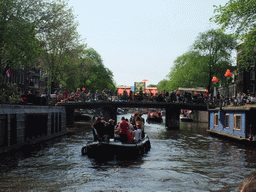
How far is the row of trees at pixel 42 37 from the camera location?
2430 cm

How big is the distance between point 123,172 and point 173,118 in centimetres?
3140

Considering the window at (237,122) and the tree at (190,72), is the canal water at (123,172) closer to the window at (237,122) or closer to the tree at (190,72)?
the window at (237,122)

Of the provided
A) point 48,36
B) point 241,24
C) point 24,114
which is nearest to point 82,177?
point 24,114

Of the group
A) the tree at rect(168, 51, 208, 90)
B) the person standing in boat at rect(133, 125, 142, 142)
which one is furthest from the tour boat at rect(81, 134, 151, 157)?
the tree at rect(168, 51, 208, 90)

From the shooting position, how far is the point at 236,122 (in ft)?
84.7

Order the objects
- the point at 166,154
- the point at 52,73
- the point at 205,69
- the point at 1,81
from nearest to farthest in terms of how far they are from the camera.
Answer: the point at 166,154, the point at 1,81, the point at 52,73, the point at 205,69

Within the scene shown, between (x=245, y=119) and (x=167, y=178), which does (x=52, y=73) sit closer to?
(x=245, y=119)

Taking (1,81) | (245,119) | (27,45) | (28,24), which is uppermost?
(28,24)

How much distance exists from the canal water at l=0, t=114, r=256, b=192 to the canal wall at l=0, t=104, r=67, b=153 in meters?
1.16

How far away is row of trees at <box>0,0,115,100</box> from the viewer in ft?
79.7

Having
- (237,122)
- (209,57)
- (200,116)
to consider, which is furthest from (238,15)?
(200,116)

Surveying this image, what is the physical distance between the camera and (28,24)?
2520 cm

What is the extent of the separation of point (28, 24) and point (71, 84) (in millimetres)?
31189

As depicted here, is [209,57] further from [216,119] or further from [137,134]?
[137,134]
